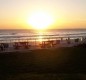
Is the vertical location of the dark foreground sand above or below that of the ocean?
below

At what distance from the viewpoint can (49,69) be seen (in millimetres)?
15328

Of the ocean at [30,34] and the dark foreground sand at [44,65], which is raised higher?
the ocean at [30,34]

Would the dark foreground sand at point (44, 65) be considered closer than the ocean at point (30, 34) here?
Yes

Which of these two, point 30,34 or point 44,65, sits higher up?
point 30,34

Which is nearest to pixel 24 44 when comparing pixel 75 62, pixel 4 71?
pixel 75 62

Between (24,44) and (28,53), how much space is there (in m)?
5.13

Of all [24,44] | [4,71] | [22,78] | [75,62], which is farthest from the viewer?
[24,44]

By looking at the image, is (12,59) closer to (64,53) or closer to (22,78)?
(64,53)

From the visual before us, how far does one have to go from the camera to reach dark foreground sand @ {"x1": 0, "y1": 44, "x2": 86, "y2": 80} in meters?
12.6

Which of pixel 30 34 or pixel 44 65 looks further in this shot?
pixel 30 34

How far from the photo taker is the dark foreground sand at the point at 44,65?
12.6m

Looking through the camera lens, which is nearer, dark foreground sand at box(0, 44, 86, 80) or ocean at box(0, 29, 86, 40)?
dark foreground sand at box(0, 44, 86, 80)

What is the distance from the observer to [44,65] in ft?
54.1

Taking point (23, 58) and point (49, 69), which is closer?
point (49, 69)
